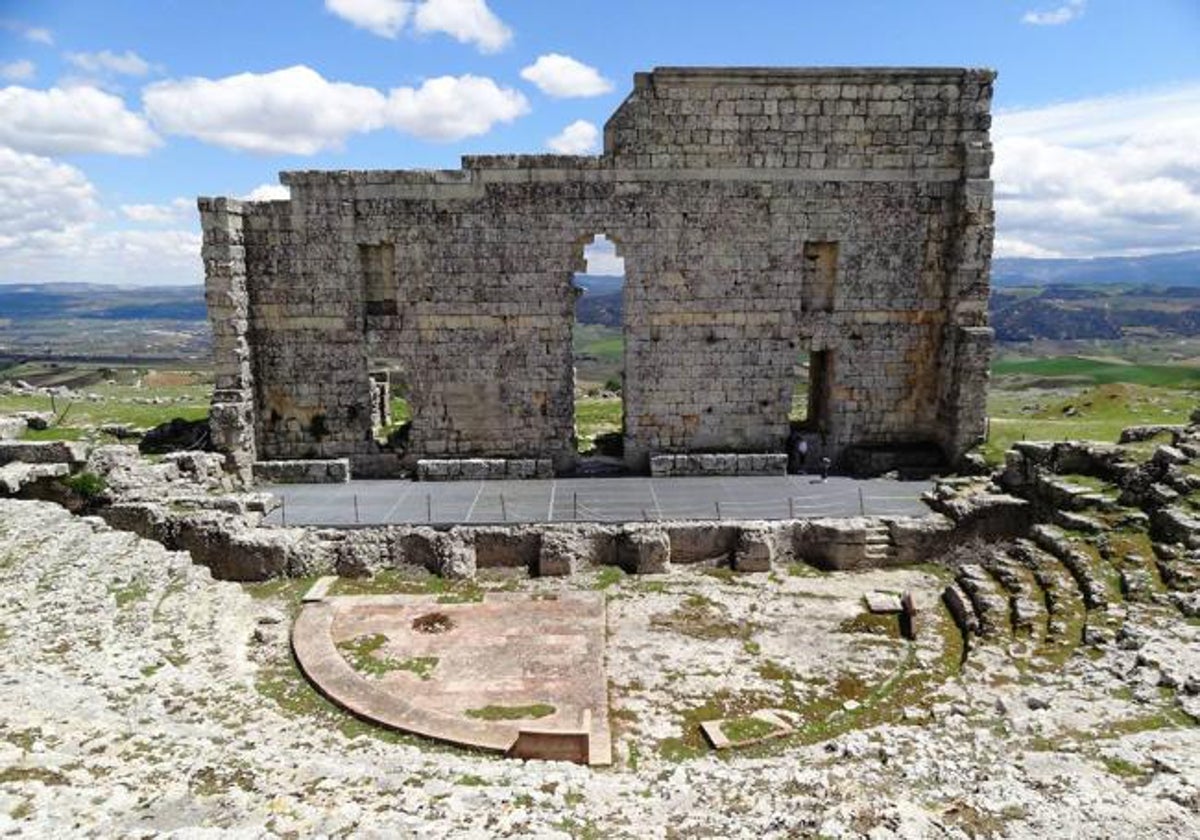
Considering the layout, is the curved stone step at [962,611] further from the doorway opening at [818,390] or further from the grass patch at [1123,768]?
the doorway opening at [818,390]

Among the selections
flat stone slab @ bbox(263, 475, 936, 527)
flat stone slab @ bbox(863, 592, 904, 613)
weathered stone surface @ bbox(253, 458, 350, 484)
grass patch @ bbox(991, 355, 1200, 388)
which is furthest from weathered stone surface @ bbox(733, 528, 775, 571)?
grass patch @ bbox(991, 355, 1200, 388)

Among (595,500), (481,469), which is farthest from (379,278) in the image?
(595,500)

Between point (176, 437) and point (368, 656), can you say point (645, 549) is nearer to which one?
point (368, 656)

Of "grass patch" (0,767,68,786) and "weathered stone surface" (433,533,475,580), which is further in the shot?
"weathered stone surface" (433,533,475,580)

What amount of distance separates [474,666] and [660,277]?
399 inches

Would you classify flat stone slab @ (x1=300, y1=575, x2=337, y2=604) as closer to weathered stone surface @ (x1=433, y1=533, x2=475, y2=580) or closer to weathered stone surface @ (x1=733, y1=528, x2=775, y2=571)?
weathered stone surface @ (x1=433, y1=533, x2=475, y2=580)

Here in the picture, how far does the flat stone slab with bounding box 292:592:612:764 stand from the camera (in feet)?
31.8

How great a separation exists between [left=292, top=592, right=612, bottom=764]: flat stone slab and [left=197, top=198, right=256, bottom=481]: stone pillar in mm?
6115

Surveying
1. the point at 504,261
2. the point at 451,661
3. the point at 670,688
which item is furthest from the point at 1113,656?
the point at 504,261

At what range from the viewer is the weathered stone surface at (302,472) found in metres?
18.4

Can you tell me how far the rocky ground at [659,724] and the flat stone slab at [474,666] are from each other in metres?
0.33

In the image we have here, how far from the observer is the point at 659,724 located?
10.1 metres

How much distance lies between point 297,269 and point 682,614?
1173 centimetres

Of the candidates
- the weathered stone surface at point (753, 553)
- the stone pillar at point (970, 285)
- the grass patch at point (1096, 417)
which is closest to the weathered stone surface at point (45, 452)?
the weathered stone surface at point (753, 553)
